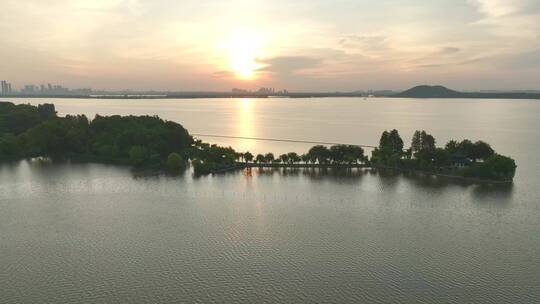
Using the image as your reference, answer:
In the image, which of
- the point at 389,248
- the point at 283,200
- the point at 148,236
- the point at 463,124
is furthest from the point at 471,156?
the point at 463,124

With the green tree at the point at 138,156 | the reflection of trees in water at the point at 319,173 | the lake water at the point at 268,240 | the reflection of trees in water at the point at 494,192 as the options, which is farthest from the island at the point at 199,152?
the lake water at the point at 268,240

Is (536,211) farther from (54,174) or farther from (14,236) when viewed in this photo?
(54,174)

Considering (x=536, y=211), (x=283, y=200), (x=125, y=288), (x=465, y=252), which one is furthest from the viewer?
(x=283, y=200)

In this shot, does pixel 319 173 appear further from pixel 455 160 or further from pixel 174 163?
pixel 174 163

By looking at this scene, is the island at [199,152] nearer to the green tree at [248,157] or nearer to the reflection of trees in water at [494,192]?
the green tree at [248,157]

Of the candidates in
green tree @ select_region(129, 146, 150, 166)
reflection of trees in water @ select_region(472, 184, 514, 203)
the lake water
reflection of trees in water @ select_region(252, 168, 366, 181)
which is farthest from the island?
the lake water

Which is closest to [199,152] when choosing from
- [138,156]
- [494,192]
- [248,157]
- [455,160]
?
[248,157]

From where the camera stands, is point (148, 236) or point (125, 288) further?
point (148, 236)
